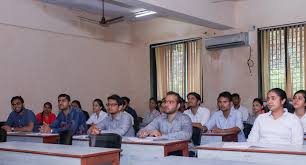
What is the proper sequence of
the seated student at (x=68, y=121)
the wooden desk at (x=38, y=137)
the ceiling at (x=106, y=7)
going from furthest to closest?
1. the ceiling at (x=106, y=7)
2. the seated student at (x=68, y=121)
3. the wooden desk at (x=38, y=137)

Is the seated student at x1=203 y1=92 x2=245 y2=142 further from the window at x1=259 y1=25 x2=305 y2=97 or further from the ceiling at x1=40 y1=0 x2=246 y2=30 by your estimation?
the window at x1=259 y1=25 x2=305 y2=97

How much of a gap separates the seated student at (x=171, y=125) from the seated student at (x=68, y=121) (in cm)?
141

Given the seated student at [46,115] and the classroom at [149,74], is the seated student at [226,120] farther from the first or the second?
the seated student at [46,115]

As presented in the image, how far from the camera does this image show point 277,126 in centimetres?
353

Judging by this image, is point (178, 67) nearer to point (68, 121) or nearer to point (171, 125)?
point (68, 121)

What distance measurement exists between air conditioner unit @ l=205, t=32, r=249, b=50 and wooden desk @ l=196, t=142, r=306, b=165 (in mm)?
4319

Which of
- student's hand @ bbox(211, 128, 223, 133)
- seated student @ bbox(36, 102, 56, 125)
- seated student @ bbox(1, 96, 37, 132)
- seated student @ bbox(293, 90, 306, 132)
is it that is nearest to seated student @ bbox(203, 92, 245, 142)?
student's hand @ bbox(211, 128, 223, 133)

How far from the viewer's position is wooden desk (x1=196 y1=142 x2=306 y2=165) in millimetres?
2836

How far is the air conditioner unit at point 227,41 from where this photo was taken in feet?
23.9

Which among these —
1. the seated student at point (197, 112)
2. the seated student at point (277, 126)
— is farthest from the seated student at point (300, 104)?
the seated student at point (197, 112)

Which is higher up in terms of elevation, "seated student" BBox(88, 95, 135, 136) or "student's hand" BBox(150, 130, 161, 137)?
"seated student" BBox(88, 95, 135, 136)

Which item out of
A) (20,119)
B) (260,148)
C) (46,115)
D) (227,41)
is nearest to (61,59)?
(46,115)

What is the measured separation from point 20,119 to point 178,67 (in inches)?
143

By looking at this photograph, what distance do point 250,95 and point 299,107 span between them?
2.74 m
